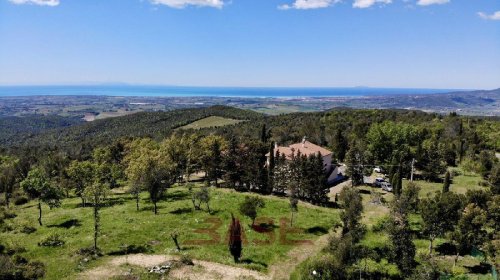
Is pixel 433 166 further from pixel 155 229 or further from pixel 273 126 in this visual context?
pixel 273 126

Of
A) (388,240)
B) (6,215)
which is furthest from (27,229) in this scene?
(388,240)

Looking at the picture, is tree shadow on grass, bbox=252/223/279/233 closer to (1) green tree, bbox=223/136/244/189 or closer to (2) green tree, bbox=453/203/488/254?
(2) green tree, bbox=453/203/488/254

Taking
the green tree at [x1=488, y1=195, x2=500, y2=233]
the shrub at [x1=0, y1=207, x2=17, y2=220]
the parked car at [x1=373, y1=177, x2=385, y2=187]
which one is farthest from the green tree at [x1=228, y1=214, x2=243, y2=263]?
the parked car at [x1=373, y1=177, x2=385, y2=187]

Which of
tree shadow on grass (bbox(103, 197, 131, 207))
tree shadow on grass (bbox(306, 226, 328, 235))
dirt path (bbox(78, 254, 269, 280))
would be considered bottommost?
tree shadow on grass (bbox(103, 197, 131, 207))

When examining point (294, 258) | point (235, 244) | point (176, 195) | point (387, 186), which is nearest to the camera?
point (235, 244)

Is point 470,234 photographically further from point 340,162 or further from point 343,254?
point 340,162

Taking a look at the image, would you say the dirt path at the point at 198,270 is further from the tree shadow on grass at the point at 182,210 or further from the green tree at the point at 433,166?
the green tree at the point at 433,166

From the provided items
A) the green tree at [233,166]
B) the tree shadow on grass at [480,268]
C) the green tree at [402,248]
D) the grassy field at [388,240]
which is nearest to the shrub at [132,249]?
the grassy field at [388,240]

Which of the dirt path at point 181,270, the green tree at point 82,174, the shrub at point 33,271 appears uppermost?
the green tree at point 82,174
